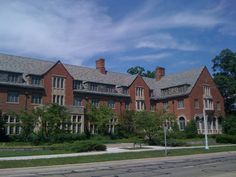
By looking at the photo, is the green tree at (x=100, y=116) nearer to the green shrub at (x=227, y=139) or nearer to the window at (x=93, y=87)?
the window at (x=93, y=87)

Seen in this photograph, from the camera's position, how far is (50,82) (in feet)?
153

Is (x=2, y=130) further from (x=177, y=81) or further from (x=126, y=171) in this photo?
(x=177, y=81)

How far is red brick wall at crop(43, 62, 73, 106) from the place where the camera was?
151 feet

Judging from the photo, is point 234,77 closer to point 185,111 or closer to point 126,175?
point 185,111

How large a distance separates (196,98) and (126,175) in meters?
45.5

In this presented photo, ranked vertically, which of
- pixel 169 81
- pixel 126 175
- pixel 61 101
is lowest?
pixel 126 175

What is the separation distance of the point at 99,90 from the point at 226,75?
3295 centimetres

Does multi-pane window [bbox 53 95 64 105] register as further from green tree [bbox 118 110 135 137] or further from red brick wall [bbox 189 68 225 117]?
red brick wall [bbox 189 68 225 117]

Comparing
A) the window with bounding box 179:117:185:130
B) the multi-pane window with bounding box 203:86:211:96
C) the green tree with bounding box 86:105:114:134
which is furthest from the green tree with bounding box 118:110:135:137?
the multi-pane window with bounding box 203:86:211:96

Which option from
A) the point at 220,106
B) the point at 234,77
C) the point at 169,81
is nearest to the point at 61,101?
the point at 169,81

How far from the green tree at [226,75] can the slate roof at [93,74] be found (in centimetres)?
889

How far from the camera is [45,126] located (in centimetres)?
3800

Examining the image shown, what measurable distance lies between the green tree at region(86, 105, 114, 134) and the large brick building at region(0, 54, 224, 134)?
60.8 inches

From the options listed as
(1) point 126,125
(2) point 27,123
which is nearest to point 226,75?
(1) point 126,125
